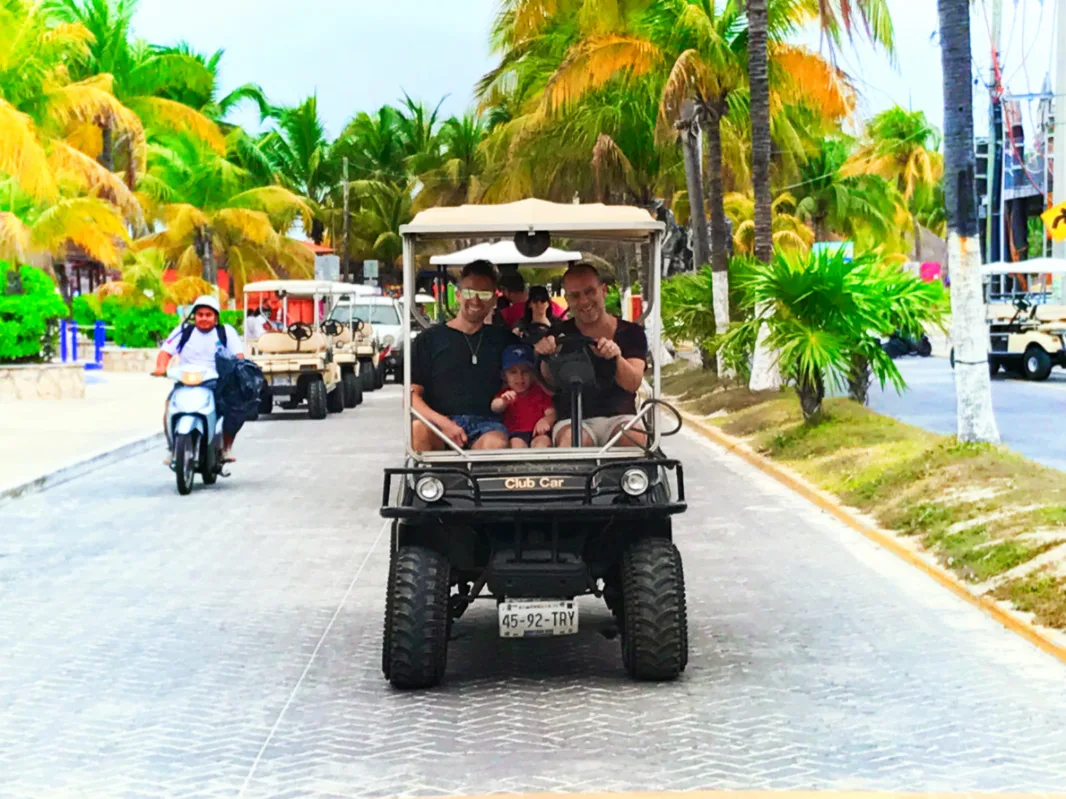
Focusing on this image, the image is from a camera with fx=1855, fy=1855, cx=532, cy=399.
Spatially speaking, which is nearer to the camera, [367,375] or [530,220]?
[530,220]

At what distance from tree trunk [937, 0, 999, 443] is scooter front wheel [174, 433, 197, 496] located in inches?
273

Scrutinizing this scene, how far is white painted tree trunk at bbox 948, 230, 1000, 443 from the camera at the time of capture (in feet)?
51.2

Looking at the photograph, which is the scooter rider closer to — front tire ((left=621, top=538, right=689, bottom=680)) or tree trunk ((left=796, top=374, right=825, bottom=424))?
tree trunk ((left=796, top=374, right=825, bottom=424))

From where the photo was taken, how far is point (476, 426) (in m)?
9.01

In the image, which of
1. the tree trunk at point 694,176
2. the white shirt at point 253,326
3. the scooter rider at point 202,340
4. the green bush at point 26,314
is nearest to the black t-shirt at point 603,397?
the scooter rider at point 202,340

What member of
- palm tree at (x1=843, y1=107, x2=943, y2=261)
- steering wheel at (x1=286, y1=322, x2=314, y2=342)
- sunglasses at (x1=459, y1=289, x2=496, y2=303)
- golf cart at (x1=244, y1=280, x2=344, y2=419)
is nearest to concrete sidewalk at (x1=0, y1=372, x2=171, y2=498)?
golf cart at (x1=244, y1=280, x2=344, y2=419)

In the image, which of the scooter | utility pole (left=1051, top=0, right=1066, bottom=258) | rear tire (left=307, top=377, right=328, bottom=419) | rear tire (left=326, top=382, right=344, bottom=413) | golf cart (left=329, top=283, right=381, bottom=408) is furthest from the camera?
utility pole (left=1051, top=0, right=1066, bottom=258)

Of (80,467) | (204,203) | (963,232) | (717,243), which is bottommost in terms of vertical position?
(80,467)

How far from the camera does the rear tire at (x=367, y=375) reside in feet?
123

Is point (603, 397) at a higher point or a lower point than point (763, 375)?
higher

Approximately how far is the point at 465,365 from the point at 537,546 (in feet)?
3.84

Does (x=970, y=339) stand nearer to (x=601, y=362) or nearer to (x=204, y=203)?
(x=601, y=362)

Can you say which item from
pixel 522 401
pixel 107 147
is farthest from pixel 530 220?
pixel 107 147

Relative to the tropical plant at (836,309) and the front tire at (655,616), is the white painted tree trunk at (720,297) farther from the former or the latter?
the front tire at (655,616)
